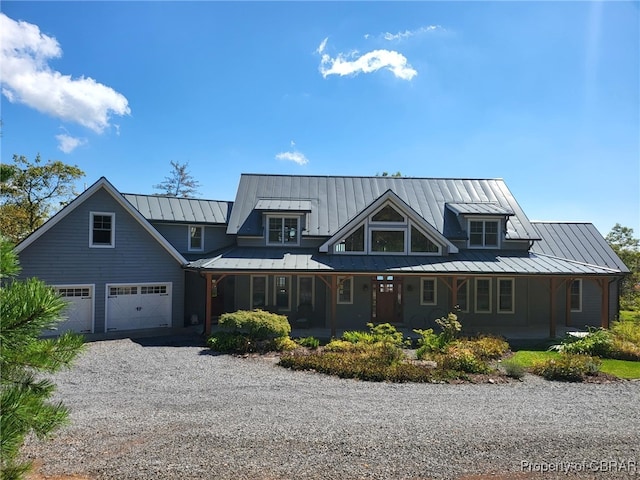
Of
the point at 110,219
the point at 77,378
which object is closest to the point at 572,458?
the point at 77,378

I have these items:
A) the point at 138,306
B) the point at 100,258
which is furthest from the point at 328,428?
the point at 100,258

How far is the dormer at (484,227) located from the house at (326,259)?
0.05 m

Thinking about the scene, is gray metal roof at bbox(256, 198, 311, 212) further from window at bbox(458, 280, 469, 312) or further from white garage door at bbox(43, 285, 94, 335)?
window at bbox(458, 280, 469, 312)

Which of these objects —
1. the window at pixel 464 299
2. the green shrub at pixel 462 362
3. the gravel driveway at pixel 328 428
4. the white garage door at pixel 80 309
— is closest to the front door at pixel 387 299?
the window at pixel 464 299

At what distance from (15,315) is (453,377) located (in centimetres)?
964

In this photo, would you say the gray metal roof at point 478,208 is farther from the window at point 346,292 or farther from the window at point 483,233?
the window at point 346,292

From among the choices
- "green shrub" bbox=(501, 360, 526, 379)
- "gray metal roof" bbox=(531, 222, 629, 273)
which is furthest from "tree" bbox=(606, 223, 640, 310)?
"green shrub" bbox=(501, 360, 526, 379)

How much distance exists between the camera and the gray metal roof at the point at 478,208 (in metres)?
18.1

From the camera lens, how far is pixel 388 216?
1738cm

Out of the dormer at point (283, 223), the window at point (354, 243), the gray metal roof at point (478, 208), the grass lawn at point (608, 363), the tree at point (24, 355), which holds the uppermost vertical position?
the gray metal roof at point (478, 208)

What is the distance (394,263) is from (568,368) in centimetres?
734

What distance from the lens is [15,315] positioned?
2.68m

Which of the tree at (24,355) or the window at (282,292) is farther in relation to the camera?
the window at (282,292)

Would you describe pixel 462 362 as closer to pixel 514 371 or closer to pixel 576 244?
pixel 514 371
